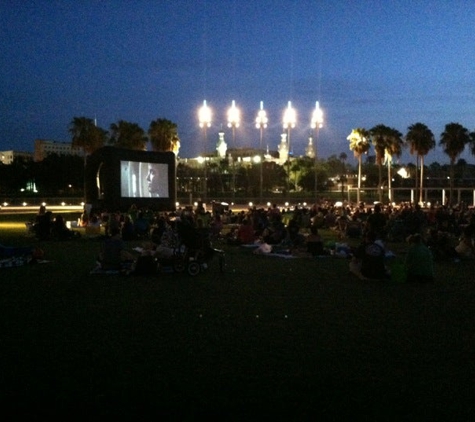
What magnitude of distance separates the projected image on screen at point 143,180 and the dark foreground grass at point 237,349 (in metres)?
29.7

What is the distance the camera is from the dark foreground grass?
5781 mm

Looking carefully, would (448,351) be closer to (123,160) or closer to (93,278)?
(93,278)

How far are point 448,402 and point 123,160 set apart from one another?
38438 millimetres

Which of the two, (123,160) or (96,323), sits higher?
(123,160)

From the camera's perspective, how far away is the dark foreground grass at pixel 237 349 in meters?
5.78

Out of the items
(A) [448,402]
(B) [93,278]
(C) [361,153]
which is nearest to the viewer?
(A) [448,402]

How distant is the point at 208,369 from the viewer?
22.6 feet

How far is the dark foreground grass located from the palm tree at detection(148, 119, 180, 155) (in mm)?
66649

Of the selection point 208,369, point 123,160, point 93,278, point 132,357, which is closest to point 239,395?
point 208,369

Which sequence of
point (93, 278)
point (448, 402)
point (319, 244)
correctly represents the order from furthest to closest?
point (319, 244)
point (93, 278)
point (448, 402)

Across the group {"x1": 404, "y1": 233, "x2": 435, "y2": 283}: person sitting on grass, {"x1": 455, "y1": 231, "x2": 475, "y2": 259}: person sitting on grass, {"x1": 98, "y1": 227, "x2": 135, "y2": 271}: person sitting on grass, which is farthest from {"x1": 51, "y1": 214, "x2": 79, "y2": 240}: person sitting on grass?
{"x1": 404, "y1": 233, "x2": 435, "y2": 283}: person sitting on grass

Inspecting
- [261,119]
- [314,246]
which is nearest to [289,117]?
[261,119]

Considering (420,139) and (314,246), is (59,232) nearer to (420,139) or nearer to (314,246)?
(314,246)

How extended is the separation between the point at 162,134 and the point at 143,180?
35720 millimetres
